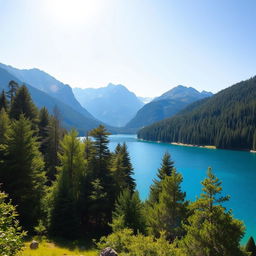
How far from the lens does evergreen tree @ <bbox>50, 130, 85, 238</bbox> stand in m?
23.3

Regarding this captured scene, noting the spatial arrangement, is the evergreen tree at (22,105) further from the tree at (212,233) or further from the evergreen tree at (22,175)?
the tree at (212,233)

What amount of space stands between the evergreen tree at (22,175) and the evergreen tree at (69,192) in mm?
2305

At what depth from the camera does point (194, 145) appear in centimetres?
16962

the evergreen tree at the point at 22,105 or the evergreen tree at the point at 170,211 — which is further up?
the evergreen tree at the point at 22,105

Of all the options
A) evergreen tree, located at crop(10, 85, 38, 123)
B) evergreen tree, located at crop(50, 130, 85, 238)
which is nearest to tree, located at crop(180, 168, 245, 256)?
evergreen tree, located at crop(50, 130, 85, 238)

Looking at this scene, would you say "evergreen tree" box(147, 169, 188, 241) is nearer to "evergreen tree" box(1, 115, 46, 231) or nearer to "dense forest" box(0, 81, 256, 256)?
"dense forest" box(0, 81, 256, 256)

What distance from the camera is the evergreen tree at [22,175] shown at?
2247cm

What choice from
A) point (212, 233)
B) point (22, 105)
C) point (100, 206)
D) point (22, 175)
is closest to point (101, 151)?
point (100, 206)

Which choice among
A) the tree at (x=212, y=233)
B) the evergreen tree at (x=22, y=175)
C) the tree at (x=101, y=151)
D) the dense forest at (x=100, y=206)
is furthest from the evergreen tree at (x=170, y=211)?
the evergreen tree at (x=22, y=175)

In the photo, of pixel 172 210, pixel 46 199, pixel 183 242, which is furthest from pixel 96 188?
pixel 183 242

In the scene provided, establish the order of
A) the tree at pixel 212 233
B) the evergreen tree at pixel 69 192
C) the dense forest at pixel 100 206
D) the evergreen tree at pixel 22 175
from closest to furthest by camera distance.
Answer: the tree at pixel 212 233
the dense forest at pixel 100 206
the evergreen tree at pixel 22 175
the evergreen tree at pixel 69 192

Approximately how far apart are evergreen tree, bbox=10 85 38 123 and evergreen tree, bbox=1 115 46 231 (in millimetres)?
17041

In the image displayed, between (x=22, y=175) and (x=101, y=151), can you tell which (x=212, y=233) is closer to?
(x=101, y=151)

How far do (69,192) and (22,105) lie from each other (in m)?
24.5
